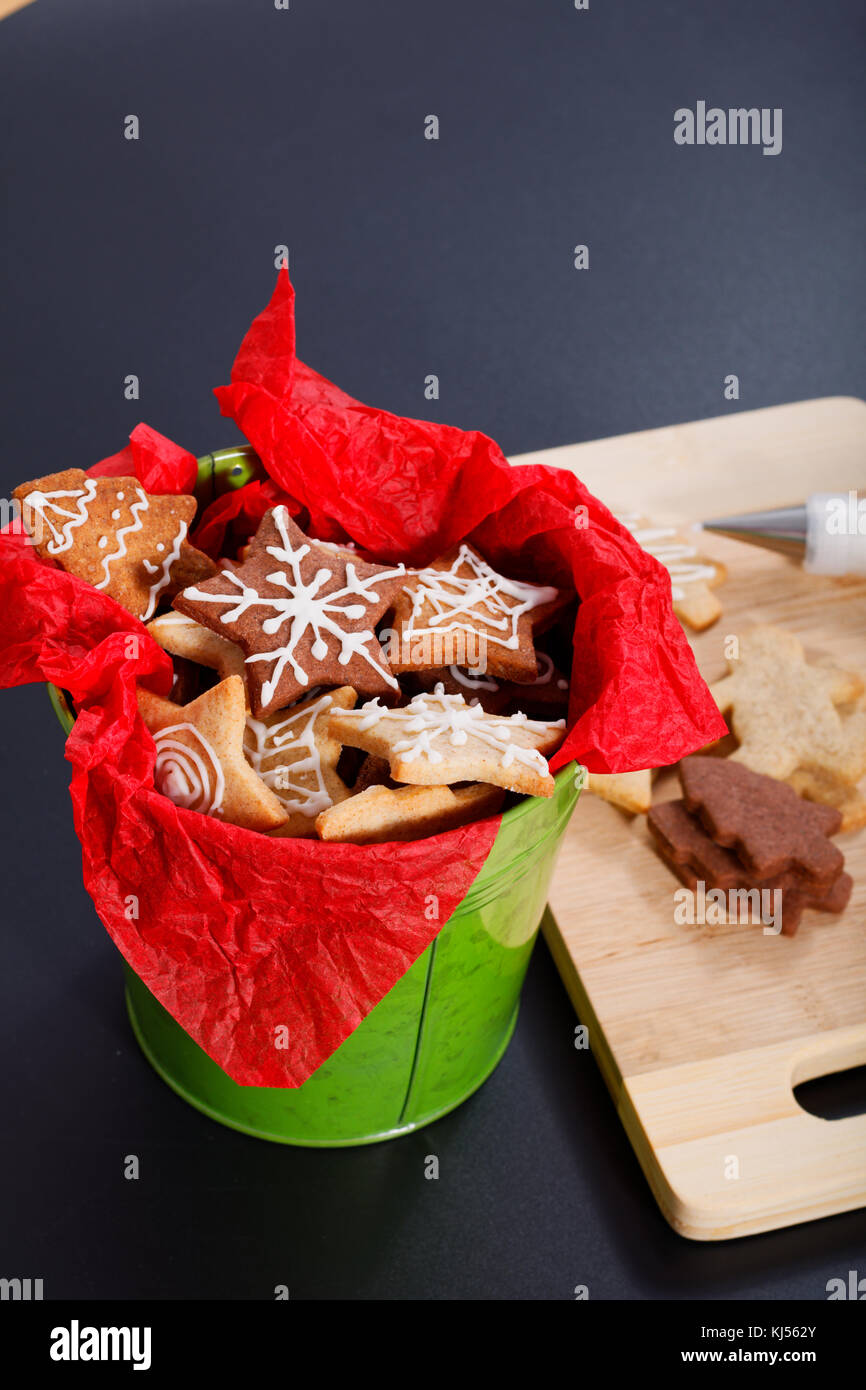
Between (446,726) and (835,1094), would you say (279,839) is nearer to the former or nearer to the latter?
(446,726)

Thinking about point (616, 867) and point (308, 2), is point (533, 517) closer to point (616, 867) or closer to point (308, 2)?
point (616, 867)

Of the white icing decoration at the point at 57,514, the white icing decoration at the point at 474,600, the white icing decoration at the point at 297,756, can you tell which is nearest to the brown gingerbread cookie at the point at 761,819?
the white icing decoration at the point at 474,600

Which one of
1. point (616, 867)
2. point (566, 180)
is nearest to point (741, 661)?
point (616, 867)

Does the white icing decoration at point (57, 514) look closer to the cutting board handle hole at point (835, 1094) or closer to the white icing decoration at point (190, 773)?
the white icing decoration at point (190, 773)

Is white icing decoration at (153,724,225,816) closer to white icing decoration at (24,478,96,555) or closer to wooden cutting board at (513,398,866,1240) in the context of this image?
white icing decoration at (24,478,96,555)

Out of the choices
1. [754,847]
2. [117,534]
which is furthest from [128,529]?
[754,847]
